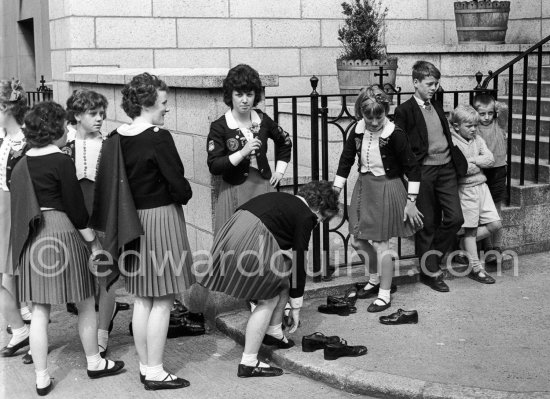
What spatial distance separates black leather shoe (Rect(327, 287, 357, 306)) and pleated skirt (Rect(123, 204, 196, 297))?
154cm

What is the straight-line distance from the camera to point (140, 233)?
529 centimetres

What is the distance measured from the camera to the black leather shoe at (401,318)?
6.30m

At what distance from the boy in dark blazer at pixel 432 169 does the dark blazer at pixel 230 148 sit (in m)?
1.32

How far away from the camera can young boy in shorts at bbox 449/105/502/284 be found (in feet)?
23.8

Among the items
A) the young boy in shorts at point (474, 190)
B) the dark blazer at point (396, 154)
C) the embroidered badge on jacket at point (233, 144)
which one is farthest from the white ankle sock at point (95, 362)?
the young boy in shorts at point (474, 190)

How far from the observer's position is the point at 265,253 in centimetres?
539

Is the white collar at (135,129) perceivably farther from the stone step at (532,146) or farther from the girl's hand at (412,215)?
the stone step at (532,146)

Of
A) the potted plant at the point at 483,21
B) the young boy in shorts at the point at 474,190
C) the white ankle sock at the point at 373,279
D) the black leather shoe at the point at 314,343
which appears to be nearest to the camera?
the black leather shoe at the point at 314,343

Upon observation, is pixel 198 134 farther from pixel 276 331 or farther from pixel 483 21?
pixel 483 21

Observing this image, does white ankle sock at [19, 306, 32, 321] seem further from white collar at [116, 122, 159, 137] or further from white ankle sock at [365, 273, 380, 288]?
white ankle sock at [365, 273, 380, 288]

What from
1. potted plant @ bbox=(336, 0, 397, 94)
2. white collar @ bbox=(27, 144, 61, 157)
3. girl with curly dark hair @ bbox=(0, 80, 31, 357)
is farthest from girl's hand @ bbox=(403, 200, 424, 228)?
potted plant @ bbox=(336, 0, 397, 94)

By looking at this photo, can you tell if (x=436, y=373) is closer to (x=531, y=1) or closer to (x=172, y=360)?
(x=172, y=360)

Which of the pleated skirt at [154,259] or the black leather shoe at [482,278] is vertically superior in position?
the pleated skirt at [154,259]

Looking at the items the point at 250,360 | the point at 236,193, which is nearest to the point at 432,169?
the point at 236,193
